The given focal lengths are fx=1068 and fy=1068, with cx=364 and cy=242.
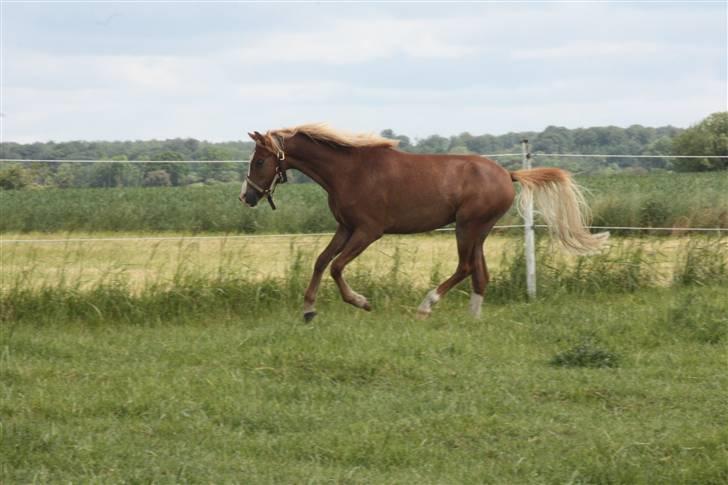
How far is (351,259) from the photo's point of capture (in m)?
10.5

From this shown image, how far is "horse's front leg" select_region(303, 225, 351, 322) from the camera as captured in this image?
10.3 m

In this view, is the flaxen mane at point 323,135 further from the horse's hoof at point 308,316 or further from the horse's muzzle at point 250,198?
the horse's hoof at point 308,316

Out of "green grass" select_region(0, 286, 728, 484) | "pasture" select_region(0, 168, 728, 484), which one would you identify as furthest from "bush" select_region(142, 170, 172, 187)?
"green grass" select_region(0, 286, 728, 484)

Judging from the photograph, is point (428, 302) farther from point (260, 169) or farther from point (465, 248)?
point (260, 169)

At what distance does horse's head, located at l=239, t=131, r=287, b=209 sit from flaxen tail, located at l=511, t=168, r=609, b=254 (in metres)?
2.65

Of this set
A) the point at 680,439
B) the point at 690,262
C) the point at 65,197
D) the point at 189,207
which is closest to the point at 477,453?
the point at 680,439

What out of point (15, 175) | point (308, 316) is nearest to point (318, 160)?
point (308, 316)

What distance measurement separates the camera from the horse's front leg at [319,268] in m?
10.3

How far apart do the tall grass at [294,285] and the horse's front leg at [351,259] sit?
73cm

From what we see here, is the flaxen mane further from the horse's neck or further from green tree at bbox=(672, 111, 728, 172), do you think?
green tree at bbox=(672, 111, 728, 172)

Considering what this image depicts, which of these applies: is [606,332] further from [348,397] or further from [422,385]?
[348,397]

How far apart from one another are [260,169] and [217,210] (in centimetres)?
593

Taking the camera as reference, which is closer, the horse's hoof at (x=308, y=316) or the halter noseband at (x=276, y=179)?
the horse's hoof at (x=308, y=316)

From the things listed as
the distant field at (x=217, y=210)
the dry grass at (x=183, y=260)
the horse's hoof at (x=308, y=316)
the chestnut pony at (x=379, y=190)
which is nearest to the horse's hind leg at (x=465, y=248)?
the chestnut pony at (x=379, y=190)
